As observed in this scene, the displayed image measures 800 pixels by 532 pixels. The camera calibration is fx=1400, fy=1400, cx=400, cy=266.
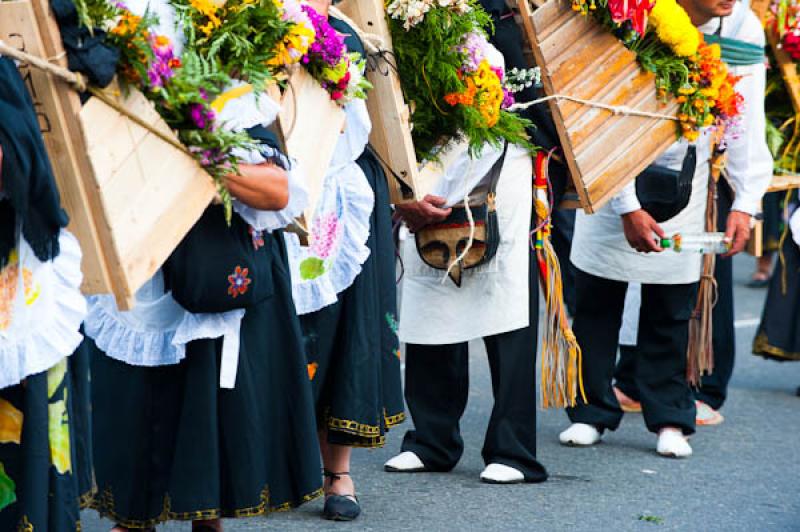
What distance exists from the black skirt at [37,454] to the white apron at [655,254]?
3404 millimetres

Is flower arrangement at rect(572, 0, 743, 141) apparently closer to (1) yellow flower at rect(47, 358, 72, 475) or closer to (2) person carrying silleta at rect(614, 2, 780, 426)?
(2) person carrying silleta at rect(614, 2, 780, 426)

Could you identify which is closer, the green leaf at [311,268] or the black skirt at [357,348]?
the green leaf at [311,268]

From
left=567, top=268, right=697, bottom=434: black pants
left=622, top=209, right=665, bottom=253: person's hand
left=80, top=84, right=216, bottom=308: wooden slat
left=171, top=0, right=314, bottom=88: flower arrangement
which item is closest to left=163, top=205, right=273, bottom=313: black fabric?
left=80, top=84, right=216, bottom=308: wooden slat

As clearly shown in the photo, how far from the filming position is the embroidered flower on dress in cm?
384

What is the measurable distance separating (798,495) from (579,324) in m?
1.27

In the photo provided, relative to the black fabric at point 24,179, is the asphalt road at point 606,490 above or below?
below

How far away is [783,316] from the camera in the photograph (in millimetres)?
7633

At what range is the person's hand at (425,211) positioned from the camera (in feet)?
16.9

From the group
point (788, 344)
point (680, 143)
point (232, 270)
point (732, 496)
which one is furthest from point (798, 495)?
point (232, 270)

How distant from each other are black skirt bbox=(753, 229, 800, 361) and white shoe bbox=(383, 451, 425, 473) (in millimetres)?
2802

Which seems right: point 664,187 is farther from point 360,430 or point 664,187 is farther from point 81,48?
point 81,48

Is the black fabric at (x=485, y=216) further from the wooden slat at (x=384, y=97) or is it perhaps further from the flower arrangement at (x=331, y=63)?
the flower arrangement at (x=331, y=63)

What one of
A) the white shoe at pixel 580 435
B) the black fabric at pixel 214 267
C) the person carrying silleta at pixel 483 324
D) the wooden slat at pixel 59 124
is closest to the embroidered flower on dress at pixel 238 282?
the black fabric at pixel 214 267

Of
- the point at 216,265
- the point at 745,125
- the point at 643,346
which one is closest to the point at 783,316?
the point at 643,346
